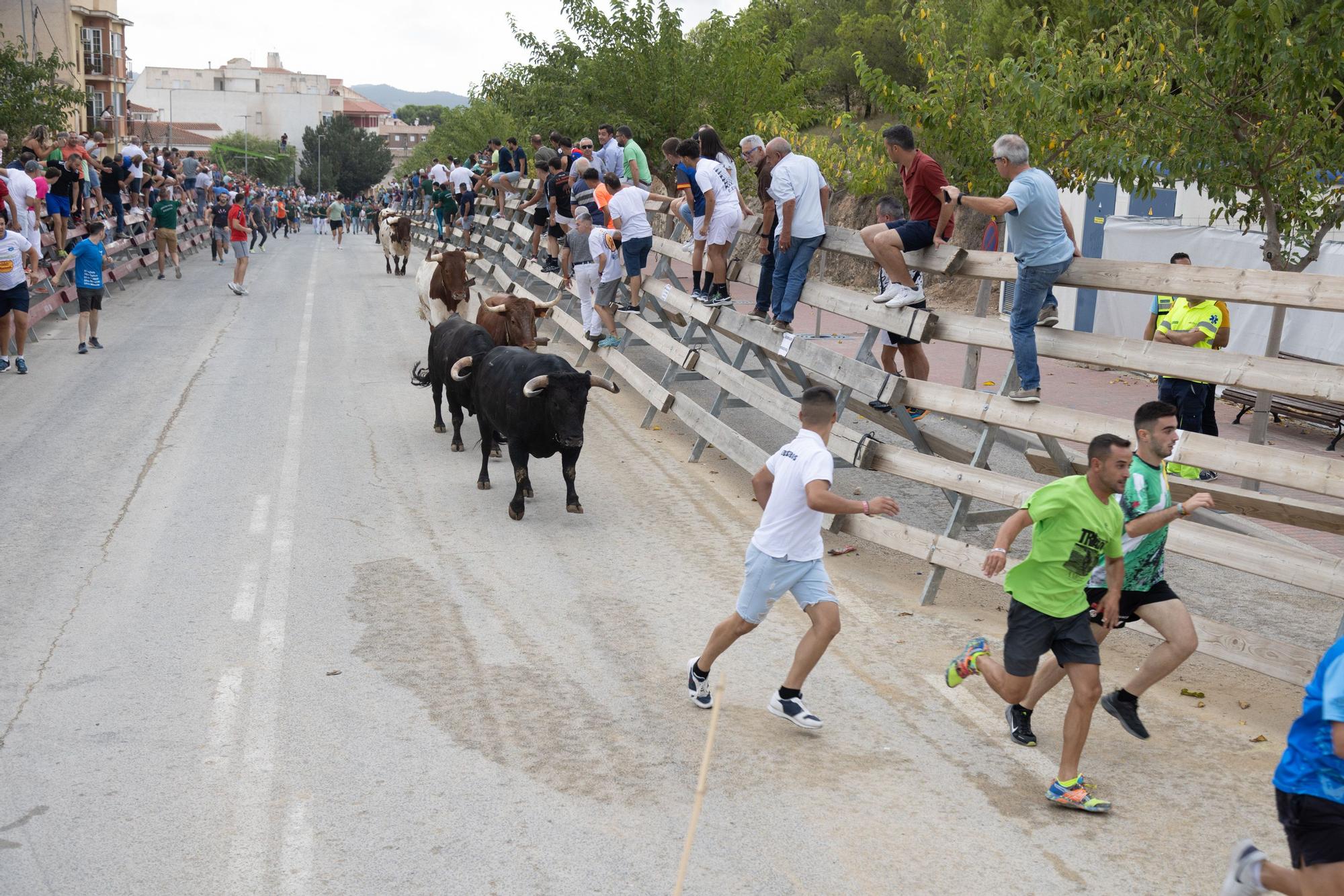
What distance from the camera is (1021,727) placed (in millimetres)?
6363

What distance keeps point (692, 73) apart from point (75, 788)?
24.5 metres

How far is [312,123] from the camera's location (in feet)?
563

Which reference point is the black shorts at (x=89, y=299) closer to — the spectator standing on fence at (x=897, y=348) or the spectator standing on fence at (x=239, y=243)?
the spectator standing on fence at (x=239, y=243)

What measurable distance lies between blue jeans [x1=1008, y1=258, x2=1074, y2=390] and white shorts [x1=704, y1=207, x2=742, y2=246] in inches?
190

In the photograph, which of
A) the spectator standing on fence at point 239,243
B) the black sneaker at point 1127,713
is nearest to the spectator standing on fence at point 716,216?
the black sneaker at point 1127,713

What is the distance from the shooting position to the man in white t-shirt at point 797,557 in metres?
6.33

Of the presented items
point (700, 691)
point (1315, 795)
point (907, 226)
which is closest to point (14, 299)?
point (907, 226)

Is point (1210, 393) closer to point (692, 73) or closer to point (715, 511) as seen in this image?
point (715, 511)

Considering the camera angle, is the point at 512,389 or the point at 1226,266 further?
the point at 1226,266

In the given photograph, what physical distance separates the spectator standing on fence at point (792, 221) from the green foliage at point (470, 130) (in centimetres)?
2657

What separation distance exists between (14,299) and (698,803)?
44.1ft

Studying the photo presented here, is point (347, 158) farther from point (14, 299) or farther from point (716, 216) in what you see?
point (716, 216)

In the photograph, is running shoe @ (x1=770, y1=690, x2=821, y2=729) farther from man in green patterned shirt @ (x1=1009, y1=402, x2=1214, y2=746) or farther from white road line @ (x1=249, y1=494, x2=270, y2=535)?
white road line @ (x1=249, y1=494, x2=270, y2=535)

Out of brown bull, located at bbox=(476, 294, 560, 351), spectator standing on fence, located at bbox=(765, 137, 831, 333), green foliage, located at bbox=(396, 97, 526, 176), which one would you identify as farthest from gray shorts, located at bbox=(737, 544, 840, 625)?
green foliage, located at bbox=(396, 97, 526, 176)
